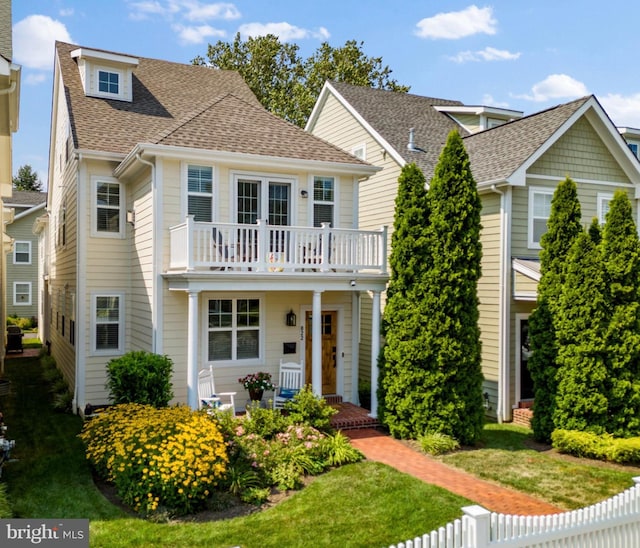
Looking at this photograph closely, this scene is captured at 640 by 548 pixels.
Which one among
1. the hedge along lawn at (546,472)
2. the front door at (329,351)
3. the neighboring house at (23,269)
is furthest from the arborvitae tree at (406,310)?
the neighboring house at (23,269)

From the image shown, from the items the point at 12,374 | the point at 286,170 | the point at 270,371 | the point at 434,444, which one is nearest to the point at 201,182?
the point at 286,170

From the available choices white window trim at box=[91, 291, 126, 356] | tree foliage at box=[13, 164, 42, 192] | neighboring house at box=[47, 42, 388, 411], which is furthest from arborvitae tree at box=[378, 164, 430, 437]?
tree foliage at box=[13, 164, 42, 192]

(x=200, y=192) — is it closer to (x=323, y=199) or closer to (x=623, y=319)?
(x=323, y=199)

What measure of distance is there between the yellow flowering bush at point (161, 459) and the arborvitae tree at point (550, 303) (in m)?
6.87

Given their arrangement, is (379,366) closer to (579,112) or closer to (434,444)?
(434,444)

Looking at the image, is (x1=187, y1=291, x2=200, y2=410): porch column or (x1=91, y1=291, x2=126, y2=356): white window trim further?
(x1=91, y1=291, x2=126, y2=356): white window trim

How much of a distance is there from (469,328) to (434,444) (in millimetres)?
2407

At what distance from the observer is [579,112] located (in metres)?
14.2

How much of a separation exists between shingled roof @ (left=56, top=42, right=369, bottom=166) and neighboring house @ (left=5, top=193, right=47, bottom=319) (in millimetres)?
19561

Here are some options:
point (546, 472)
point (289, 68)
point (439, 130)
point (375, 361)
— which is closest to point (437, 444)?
point (546, 472)

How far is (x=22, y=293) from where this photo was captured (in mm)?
33719

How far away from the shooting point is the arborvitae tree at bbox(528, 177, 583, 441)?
11711mm

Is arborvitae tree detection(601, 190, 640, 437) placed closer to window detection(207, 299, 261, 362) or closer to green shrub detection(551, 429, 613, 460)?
green shrub detection(551, 429, 613, 460)

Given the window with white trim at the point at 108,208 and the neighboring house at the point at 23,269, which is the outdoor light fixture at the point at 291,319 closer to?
the window with white trim at the point at 108,208
